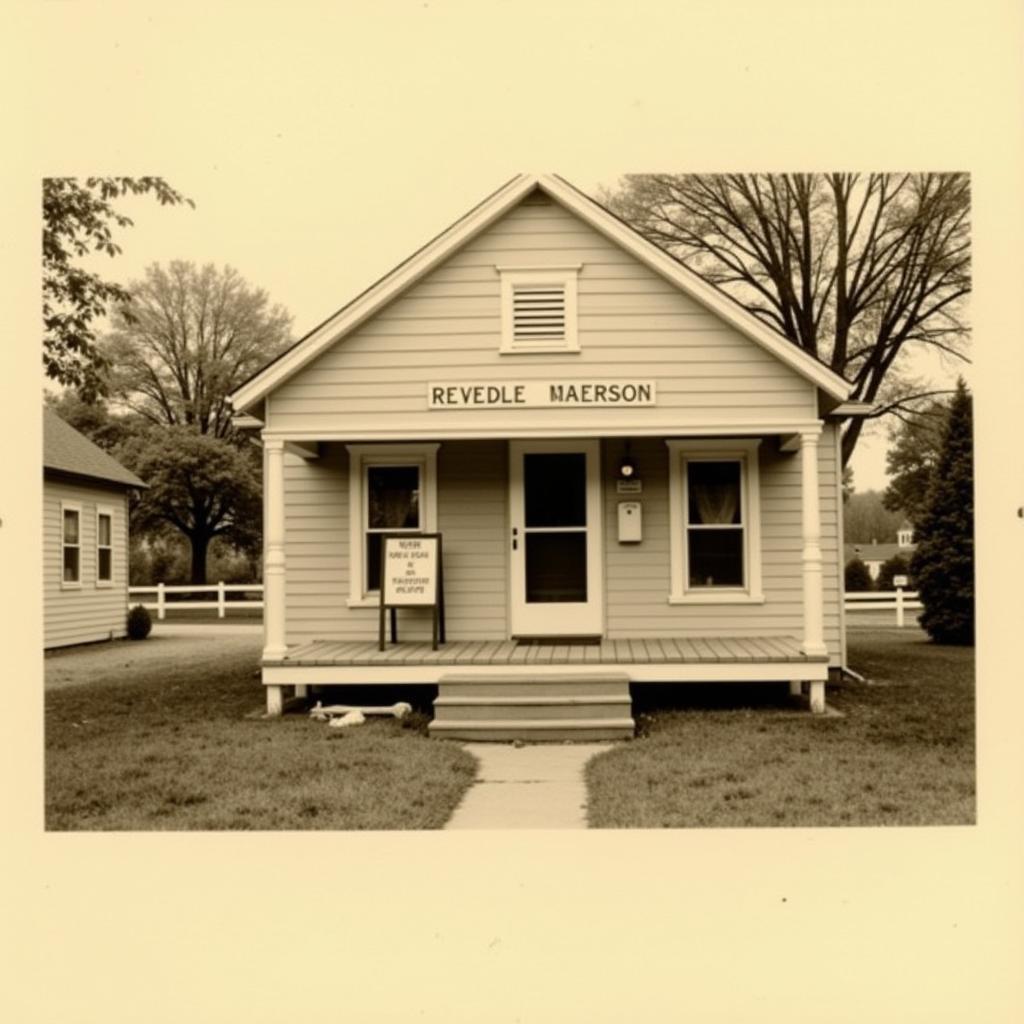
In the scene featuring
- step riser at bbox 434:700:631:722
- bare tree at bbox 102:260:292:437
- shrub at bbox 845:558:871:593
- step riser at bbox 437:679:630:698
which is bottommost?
step riser at bbox 434:700:631:722

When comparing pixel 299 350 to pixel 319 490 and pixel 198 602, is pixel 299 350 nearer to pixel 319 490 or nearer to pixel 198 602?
pixel 319 490

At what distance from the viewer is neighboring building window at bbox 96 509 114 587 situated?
1891cm

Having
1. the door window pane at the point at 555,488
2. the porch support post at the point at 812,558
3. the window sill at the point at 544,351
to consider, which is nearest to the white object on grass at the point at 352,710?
the door window pane at the point at 555,488

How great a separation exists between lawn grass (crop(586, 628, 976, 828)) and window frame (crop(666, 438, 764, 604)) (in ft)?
3.48

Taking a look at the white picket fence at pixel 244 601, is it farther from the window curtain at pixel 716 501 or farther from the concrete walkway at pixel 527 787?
the concrete walkway at pixel 527 787

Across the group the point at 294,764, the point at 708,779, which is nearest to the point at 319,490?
the point at 294,764

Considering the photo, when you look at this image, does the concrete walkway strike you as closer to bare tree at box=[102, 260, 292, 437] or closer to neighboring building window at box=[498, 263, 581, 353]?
neighboring building window at box=[498, 263, 581, 353]

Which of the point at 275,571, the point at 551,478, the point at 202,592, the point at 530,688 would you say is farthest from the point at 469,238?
the point at 202,592

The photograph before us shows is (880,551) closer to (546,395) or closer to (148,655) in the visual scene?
(546,395)

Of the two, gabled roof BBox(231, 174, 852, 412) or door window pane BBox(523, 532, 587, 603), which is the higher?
gabled roof BBox(231, 174, 852, 412)

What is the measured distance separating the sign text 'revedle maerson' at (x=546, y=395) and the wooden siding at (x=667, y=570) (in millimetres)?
1467

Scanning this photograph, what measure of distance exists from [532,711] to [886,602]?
11125mm

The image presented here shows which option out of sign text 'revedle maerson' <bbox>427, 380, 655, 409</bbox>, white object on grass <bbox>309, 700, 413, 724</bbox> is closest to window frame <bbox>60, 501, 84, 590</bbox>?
white object on grass <bbox>309, 700, 413, 724</bbox>

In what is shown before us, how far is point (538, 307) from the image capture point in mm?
10727
